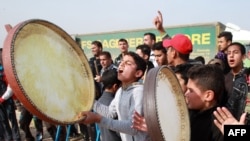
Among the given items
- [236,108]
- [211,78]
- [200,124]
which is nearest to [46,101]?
[200,124]

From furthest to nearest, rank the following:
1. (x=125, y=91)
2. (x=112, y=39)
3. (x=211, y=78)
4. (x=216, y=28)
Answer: (x=112, y=39), (x=216, y=28), (x=125, y=91), (x=211, y=78)

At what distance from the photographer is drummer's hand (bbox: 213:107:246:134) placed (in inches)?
73.1

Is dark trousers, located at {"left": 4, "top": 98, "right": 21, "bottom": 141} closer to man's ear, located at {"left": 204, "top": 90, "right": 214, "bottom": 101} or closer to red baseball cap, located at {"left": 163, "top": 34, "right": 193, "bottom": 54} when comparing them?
red baseball cap, located at {"left": 163, "top": 34, "right": 193, "bottom": 54}

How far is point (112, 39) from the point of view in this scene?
11844 mm

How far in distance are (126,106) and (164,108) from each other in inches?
32.0

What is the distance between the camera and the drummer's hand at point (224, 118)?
186 centimetres

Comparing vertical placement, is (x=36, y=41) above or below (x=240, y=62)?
above

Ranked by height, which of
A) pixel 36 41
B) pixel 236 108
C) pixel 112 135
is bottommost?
pixel 112 135

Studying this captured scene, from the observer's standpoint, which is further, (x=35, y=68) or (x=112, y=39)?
(x=112, y=39)

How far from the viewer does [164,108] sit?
1694mm

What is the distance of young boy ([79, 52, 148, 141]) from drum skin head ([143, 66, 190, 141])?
0.37m

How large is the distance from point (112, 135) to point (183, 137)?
1.48 metres

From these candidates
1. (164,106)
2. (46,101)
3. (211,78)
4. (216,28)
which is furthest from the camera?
(216,28)

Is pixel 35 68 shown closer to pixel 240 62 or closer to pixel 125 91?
pixel 125 91
